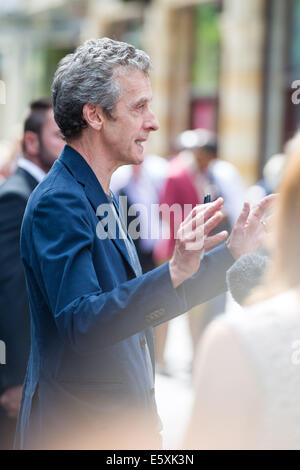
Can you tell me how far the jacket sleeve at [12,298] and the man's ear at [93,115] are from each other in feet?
4.27

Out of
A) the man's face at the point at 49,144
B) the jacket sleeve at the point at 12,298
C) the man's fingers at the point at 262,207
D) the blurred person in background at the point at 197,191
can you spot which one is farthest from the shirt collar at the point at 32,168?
the blurred person in background at the point at 197,191

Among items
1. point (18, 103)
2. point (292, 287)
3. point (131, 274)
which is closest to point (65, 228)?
point (131, 274)

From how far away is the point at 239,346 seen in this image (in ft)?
5.26

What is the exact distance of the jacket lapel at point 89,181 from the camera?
248 centimetres

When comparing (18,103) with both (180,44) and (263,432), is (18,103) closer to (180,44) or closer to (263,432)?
(180,44)

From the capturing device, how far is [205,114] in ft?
45.4

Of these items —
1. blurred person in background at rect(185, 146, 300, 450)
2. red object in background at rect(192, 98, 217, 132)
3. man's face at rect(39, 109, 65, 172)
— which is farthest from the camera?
red object in background at rect(192, 98, 217, 132)

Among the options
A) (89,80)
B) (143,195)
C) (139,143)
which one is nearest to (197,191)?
(143,195)

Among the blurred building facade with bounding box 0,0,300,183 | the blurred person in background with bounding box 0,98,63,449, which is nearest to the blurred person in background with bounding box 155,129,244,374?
the blurred person in background with bounding box 0,98,63,449

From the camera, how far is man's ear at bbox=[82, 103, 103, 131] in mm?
2523

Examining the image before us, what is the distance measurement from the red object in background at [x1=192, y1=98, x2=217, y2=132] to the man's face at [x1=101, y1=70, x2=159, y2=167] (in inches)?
443

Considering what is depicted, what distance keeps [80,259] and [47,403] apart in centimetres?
45

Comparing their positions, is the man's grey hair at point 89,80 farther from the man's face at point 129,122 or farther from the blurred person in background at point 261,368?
the blurred person in background at point 261,368

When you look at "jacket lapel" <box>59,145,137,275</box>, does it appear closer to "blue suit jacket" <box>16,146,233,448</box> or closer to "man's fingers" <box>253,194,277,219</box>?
"blue suit jacket" <box>16,146,233,448</box>
